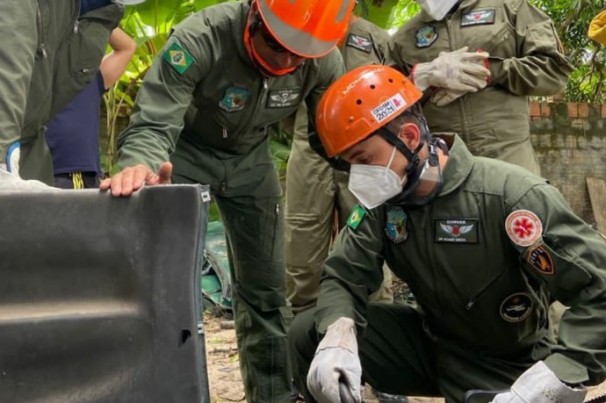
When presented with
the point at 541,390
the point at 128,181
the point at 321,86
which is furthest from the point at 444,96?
the point at 128,181

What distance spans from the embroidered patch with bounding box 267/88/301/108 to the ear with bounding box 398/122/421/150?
76 centimetres

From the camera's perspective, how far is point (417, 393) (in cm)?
261

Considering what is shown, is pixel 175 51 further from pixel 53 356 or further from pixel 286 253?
pixel 53 356

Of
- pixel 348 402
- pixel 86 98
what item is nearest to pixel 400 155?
pixel 348 402

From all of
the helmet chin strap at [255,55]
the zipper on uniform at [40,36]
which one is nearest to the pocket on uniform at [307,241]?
the helmet chin strap at [255,55]

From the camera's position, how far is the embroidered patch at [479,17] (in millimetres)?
3221

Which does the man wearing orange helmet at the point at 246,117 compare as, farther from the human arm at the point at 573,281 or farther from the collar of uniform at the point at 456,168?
the human arm at the point at 573,281

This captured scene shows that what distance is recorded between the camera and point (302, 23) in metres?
2.61

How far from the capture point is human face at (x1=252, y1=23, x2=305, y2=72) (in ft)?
8.84

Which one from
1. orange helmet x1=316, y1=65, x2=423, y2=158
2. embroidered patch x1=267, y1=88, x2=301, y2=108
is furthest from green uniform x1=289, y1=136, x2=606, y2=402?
embroidered patch x1=267, y1=88, x2=301, y2=108

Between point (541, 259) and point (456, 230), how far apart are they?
0.29m

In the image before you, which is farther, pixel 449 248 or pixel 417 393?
pixel 417 393

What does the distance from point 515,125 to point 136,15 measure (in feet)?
9.77

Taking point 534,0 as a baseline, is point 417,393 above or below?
below
